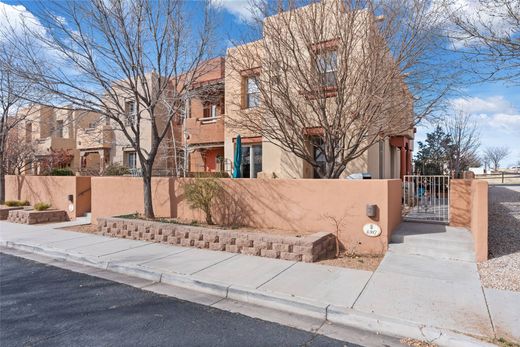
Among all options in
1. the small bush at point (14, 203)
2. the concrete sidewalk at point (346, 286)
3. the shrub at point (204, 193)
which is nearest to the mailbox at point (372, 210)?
the concrete sidewalk at point (346, 286)

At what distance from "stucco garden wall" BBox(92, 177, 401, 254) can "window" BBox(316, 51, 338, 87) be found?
107 inches

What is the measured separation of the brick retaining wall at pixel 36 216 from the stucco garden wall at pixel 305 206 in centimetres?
490

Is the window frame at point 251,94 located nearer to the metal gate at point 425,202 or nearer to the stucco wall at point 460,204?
the metal gate at point 425,202

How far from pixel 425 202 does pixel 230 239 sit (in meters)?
6.37

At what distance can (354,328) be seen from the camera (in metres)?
4.05

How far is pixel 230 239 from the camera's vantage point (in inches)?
292

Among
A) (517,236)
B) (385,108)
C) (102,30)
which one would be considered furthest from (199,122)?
(517,236)

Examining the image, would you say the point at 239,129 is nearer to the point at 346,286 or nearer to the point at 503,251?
the point at 346,286

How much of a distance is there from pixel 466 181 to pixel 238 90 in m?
7.93

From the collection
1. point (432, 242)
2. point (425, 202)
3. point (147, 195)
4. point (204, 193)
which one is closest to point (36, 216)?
point (147, 195)

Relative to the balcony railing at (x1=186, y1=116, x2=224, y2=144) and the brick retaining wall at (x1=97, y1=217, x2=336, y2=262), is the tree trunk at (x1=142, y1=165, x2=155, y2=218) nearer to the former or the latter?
the brick retaining wall at (x1=97, y1=217, x2=336, y2=262)

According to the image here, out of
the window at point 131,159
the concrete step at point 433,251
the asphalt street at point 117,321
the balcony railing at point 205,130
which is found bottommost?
the asphalt street at point 117,321

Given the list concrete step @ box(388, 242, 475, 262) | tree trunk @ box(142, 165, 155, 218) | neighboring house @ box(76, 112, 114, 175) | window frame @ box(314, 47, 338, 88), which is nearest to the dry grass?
concrete step @ box(388, 242, 475, 262)

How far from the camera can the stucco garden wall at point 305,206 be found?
276 inches
